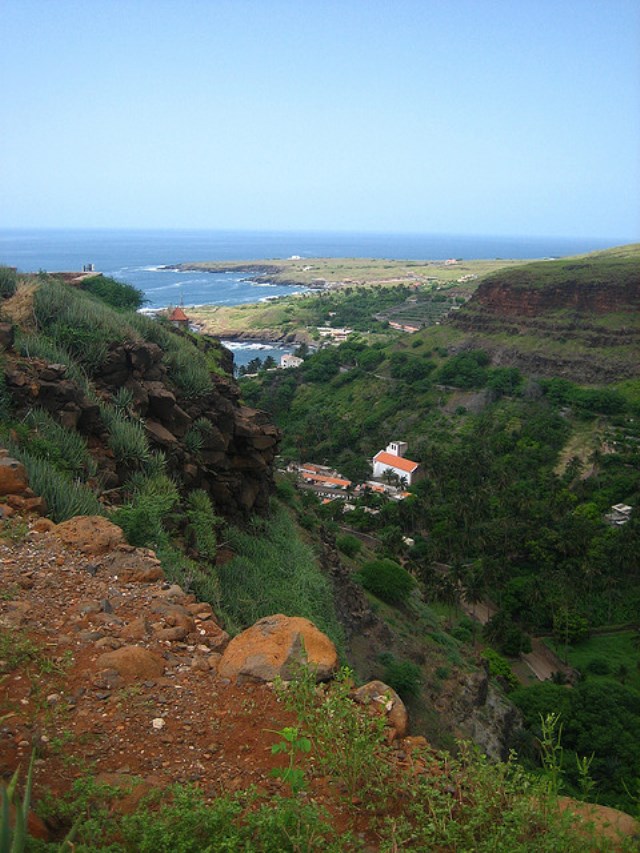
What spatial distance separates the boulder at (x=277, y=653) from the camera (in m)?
4.39

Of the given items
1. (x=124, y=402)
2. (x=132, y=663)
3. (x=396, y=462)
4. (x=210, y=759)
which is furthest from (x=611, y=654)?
(x=210, y=759)

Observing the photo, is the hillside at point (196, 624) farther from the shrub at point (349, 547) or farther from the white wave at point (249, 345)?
the white wave at point (249, 345)

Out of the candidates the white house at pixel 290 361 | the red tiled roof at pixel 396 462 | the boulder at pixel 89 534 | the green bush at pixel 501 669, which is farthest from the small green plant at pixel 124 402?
the white house at pixel 290 361

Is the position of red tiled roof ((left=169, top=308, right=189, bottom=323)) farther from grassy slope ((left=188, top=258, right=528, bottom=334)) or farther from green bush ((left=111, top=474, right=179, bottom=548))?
grassy slope ((left=188, top=258, right=528, bottom=334))

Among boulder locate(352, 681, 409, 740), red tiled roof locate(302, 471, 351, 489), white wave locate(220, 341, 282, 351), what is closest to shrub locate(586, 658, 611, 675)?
red tiled roof locate(302, 471, 351, 489)

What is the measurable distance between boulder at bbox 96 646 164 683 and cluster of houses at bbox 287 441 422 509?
132 feet

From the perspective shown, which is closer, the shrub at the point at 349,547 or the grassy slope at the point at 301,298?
the shrub at the point at 349,547

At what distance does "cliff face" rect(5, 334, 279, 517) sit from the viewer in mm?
8531

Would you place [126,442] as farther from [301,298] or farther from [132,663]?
[301,298]

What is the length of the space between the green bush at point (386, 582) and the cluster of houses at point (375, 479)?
72.6 ft

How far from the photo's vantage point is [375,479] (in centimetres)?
5178

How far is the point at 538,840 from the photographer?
311 centimetres

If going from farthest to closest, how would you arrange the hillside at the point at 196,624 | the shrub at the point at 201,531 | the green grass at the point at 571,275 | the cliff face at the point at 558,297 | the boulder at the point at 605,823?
the green grass at the point at 571,275 → the cliff face at the point at 558,297 → the shrub at the point at 201,531 → the hillside at the point at 196,624 → the boulder at the point at 605,823

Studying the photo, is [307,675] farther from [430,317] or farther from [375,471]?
[430,317]
